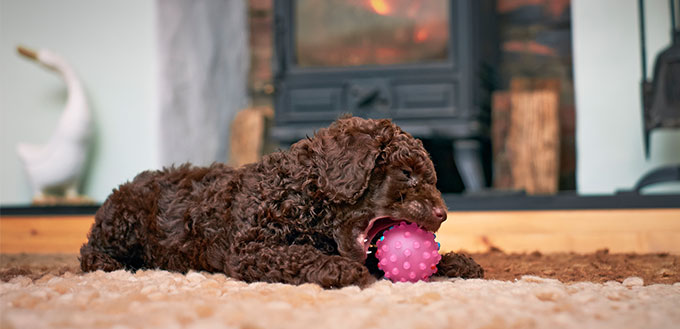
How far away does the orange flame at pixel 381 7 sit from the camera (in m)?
4.81

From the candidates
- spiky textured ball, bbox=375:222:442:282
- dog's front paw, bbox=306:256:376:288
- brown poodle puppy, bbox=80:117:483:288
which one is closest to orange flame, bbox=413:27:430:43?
brown poodle puppy, bbox=80:117:483:288

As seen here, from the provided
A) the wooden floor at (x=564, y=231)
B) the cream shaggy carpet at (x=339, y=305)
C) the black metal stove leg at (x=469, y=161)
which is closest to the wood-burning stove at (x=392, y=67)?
the black metal stove leg at (x=469, y=161)

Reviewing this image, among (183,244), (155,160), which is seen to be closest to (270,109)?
(155,160)

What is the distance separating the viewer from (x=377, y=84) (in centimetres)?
464

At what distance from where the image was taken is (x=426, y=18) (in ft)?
15.3

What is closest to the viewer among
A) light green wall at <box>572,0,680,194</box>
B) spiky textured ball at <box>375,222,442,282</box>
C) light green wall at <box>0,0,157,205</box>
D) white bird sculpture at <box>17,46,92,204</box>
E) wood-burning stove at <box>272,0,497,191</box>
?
spiky textured ball at <box>375,222,442,282</box>

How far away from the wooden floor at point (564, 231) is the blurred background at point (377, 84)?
0.91 metres

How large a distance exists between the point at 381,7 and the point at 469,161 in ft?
4.37

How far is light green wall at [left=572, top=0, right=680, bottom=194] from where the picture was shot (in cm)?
437

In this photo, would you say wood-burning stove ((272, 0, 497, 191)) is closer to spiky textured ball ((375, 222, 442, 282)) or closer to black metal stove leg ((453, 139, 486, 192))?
black metal stove leg ((453, 139, 486, 192))

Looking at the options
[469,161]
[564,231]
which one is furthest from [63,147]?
[564,231]

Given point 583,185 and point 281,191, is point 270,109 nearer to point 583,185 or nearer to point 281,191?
point 583,185

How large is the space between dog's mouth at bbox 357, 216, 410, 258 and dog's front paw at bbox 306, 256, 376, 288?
0.33 ft

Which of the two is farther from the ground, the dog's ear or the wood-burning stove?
the wood-burning stove
